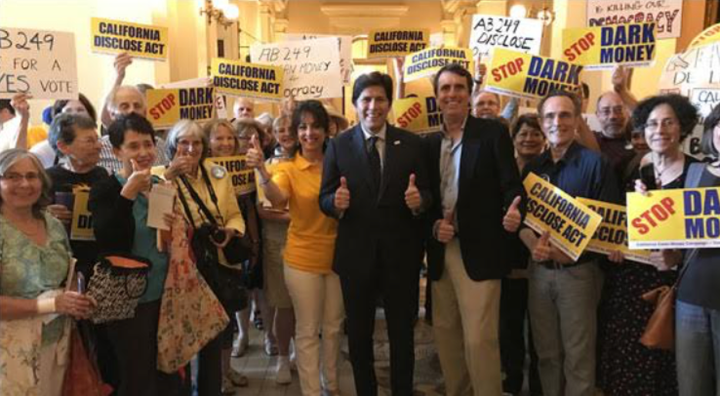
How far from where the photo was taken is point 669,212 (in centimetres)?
225

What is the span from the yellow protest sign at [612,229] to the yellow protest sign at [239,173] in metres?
1.96

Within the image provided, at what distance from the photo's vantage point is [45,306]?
2.05 meters

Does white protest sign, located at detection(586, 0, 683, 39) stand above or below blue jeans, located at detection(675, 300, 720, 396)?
above

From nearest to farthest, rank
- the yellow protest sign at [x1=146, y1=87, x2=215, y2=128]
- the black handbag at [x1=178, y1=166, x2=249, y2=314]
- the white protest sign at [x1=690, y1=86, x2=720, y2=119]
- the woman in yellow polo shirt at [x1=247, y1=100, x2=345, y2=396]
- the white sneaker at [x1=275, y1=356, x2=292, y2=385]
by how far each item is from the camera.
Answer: the black handbag at [x1=178, y1=166, x2=249, y2=314] < the woman in yellow polo shirt at [x1=247, y1=100, x2=345, y2=396] < the white protest sign at [x1=690, y1=86, x2=720, y2=119] < the white sneaker at [x1=275, y1=356, x2=292, y2=385] < the yellow protest sign at [x1=146, y1=87, x2=215, y2=128]

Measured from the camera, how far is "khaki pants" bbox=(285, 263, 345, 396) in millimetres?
2979

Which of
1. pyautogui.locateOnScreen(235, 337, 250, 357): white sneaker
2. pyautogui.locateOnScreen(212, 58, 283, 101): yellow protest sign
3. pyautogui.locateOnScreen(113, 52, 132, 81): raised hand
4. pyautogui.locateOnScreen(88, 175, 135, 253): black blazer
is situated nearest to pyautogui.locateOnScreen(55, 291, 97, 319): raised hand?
pyautogui.locateOnScreen(88, 175, 135, 253): black blazer

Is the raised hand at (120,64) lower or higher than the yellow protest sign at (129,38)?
lower

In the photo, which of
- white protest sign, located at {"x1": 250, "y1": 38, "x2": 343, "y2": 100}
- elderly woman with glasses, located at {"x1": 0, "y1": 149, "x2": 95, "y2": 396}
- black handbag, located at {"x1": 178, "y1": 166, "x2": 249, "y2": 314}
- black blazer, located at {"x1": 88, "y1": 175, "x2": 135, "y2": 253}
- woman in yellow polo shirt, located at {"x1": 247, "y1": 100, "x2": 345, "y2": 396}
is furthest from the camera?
white protest sign, located at {"x1": 250, "y1": 38, "x2": 343, "y2": 100}

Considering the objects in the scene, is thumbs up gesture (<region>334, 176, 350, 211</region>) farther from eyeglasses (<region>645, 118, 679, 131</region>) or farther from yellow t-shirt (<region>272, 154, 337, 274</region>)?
eyeglasses (<region>645, 118, 679, 131</region>)

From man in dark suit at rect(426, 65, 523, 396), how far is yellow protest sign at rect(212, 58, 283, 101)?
1.63 meters

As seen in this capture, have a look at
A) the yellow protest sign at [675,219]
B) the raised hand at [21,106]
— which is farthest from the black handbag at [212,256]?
the yellow protest sign at [675,219]

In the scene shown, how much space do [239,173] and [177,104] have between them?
0.76 m

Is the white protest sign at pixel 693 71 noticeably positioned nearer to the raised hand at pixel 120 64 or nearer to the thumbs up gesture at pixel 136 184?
the thumbs up gesture at pixel 136 184

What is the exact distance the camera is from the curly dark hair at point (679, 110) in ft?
7.99
